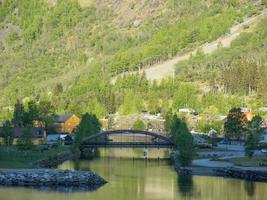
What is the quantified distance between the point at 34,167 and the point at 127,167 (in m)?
14.6

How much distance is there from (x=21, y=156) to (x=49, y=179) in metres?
18.0

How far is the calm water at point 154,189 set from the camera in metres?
65.6

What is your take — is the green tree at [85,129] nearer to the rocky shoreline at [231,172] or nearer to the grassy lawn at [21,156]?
the grassy lawn at [21,156]

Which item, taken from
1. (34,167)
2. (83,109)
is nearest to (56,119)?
(83,109)

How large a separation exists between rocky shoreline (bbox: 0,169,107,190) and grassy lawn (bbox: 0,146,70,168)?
6.48m

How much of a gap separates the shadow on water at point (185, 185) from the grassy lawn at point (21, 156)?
50.5 ft

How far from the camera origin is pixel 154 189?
72.0 m

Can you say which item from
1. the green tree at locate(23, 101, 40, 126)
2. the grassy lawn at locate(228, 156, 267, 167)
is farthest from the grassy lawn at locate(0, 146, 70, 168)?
the green tree at locate(23, 101, 40, 126)

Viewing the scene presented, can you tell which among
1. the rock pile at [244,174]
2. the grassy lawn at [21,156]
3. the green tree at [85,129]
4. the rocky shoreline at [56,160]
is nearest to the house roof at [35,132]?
the green tree at [85,129]

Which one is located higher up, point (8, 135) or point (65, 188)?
point (8, 135)

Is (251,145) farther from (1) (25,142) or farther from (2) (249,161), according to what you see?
(1) (25,142)

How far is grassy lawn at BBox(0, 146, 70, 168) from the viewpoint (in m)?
80.8

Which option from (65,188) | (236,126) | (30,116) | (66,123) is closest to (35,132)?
(30,116)

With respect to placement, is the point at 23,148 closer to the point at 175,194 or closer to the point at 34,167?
the point at 34,167
